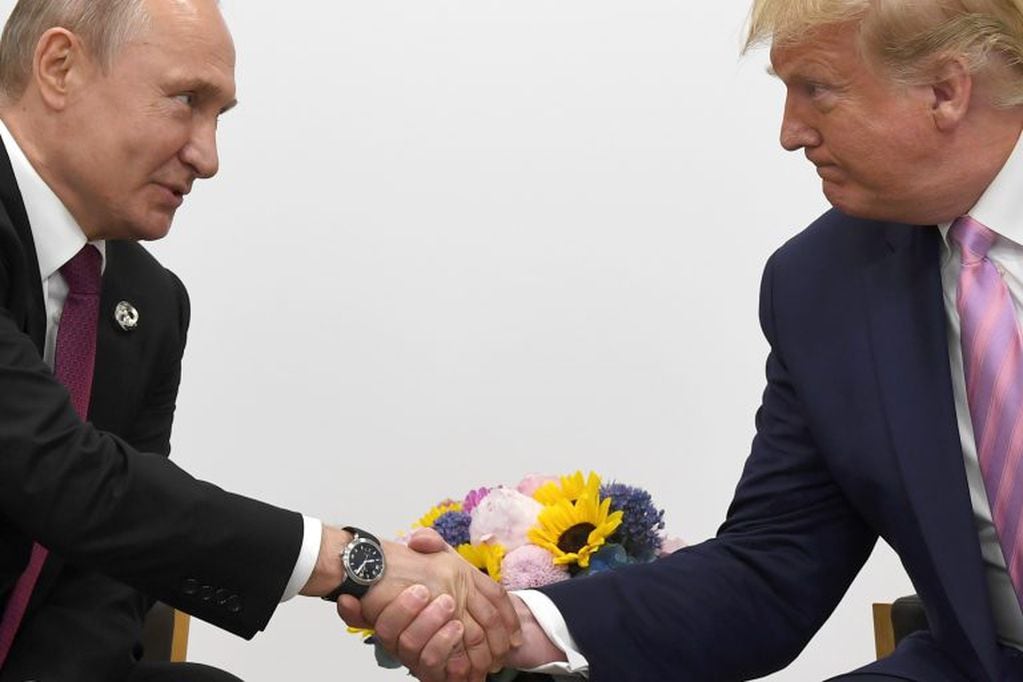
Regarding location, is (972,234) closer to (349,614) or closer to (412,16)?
(349,614)

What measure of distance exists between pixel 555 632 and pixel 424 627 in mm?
188

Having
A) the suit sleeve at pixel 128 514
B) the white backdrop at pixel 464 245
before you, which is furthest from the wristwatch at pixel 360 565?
the white backdrop at pixel 464 245

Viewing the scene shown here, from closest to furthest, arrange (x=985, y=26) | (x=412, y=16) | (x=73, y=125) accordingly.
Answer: (x=985, y=26) → (x=73, y=125) → (x=412, y=16)

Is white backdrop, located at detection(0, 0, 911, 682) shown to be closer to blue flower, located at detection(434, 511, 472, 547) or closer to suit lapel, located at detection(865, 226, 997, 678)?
blue flower, located at detection(434, 511, 472, 547)

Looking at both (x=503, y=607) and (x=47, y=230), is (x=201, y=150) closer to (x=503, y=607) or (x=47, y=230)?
(x=47, y=230)

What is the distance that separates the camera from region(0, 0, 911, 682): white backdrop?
324cm

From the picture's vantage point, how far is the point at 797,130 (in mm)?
2023

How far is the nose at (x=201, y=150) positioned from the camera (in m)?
2.20

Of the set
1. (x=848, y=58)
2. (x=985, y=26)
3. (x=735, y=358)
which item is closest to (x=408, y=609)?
(x=848, y=58)

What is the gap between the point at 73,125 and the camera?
211 cm

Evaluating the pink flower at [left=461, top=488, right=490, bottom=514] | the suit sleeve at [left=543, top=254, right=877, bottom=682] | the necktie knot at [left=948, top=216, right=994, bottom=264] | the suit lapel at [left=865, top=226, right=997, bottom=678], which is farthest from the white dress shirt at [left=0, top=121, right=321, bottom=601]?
the necktie knot at [left=948, top=216, right=994, bottom=264]

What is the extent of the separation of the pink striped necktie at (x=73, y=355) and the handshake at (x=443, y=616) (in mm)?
407

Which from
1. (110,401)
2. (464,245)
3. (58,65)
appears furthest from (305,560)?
(464,245)

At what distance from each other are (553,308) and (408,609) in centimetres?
123
